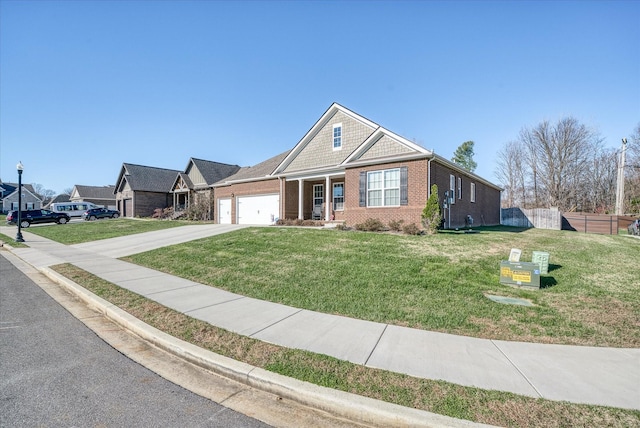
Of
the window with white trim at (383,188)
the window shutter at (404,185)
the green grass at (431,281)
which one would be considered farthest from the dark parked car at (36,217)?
the window shutter at (404,185)

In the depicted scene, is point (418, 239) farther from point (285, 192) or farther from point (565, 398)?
point (285, 192)

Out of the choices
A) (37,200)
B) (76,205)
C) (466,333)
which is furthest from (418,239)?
(37,200)

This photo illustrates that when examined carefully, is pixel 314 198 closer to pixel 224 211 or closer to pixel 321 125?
pixel 321 125

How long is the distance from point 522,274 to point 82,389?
7.63m

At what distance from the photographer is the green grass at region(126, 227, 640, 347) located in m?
4.75

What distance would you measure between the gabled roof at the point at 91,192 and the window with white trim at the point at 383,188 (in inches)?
2148

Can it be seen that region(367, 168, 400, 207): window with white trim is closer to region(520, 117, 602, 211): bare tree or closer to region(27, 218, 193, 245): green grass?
region(27, 218, 193, 245): green grass

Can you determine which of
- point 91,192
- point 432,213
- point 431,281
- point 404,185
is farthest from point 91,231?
point 91,192

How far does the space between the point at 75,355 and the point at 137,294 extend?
8.07 ft

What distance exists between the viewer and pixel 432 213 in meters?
12.9

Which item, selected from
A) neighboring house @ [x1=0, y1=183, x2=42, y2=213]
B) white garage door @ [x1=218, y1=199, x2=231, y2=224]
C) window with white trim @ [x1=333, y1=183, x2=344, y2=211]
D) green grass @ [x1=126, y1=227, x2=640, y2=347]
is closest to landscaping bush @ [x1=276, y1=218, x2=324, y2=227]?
window with white trim @ [x1=333, y1=183, x2=344, y2=211]

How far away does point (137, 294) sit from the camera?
20.7 ft

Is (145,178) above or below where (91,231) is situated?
above

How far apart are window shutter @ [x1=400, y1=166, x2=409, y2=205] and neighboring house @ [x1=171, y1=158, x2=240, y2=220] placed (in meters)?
20.2
